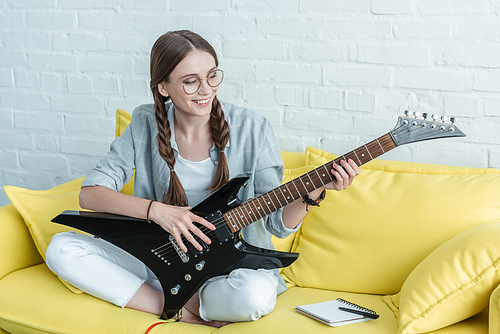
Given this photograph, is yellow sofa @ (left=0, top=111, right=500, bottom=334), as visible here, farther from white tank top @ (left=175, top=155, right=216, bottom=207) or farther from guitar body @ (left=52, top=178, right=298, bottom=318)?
white tank top @ (left=175, top=155, right=216, bottom=207)

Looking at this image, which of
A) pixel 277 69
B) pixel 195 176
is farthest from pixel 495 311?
pixel 277 69

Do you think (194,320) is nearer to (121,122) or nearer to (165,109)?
(165,109)

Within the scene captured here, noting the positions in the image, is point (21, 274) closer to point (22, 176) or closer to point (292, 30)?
point (22, 176)

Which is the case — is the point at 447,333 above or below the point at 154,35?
below

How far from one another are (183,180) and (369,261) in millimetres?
626

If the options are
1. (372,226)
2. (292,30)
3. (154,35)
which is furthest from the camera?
(154,35)

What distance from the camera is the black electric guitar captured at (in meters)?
1.33

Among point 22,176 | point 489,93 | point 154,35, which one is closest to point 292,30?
point 154,35

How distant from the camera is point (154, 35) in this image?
2.12m

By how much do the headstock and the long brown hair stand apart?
531 millimetres

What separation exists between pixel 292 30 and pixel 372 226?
859 millimetres

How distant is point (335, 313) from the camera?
127 cm

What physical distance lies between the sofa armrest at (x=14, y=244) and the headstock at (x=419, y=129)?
122 cm

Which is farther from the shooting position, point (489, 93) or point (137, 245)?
point (489, 93)
